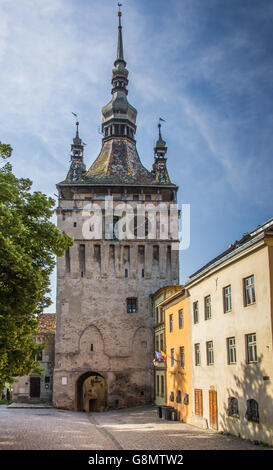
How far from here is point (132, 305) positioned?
144 feet

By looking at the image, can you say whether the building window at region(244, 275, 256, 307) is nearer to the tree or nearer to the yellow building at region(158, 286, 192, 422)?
the tree

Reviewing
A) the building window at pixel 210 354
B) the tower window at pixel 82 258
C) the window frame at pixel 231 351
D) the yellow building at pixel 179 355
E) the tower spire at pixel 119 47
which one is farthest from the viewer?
the tower spire at pixel 119 47

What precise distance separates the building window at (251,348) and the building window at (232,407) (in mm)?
2313

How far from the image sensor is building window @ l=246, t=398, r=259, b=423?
1788cm

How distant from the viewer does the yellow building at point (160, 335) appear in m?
37.7

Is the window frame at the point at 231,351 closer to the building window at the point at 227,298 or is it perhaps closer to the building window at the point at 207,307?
the building window at the point at 227,298

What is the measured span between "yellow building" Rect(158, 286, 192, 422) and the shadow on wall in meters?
6.35

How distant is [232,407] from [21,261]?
1085cm

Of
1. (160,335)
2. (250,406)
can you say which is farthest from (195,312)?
(160,335)

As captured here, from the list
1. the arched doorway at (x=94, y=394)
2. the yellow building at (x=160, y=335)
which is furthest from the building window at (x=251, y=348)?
the arched doorway at (x=94, y=394)

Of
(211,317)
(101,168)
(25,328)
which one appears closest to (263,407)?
(211,317)

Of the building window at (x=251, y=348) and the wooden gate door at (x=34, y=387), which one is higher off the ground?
the building window at (x=251, y=348)

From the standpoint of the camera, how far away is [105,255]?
44.0 meters

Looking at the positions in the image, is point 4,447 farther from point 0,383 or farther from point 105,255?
point 105,255
